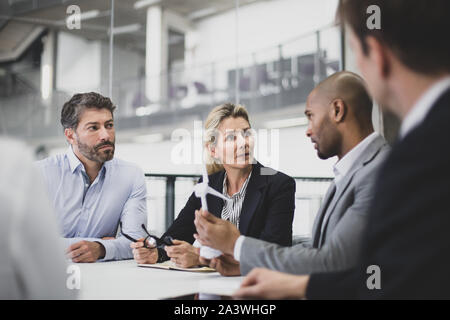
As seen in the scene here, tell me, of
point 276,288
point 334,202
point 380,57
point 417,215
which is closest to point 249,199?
point 334,202

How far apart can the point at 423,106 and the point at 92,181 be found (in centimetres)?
198

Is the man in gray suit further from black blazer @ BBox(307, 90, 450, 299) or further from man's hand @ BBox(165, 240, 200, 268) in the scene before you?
black blazer @ BBox(307, 90, 450, 299)

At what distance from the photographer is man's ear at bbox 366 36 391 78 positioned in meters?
0.75

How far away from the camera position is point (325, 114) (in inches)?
62.8

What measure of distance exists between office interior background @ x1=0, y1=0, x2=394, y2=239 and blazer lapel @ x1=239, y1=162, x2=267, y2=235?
51.7 inches

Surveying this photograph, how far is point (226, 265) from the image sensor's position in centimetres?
152

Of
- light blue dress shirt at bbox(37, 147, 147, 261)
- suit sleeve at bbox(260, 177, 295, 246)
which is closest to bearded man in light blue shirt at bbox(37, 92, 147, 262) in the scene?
light blue dress shirt at bbox(37, 147, 147, 261)

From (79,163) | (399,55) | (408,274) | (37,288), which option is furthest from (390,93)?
(79,163)

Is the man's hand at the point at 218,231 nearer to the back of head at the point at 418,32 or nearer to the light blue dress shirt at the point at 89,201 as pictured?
the back of head at the point at 418,32

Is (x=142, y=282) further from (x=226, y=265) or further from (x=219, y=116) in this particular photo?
(x=219, y=116)

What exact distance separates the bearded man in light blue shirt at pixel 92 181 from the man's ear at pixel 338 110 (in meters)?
1.22

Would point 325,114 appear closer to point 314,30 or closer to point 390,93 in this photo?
point 390,93

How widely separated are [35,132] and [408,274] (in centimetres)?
408

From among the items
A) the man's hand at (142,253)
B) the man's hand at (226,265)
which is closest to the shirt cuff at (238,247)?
the man's hand at (226,265)
